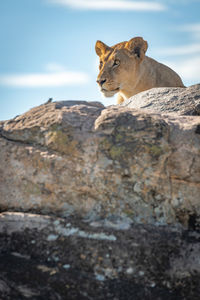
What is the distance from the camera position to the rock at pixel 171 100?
14.9ft

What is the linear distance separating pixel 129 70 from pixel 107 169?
621 centimetres

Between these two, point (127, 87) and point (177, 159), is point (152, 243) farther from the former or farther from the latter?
point (127, 87)

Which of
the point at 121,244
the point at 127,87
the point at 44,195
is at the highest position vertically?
the point at 127,87

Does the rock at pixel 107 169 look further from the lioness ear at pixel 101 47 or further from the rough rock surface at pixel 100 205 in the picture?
the lioness ear at pixel 101 47

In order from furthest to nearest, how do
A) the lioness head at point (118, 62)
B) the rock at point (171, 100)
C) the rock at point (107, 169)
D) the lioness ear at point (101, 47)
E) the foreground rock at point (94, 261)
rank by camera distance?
the lioness ear at point (101, 47) < the lioness head at point (118, 62) < the rock at point (171, 100) < the rock at point (107, 169) < the foreground rock at point (94, 261)

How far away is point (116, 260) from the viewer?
2.62 m

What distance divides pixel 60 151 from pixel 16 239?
2.78ft

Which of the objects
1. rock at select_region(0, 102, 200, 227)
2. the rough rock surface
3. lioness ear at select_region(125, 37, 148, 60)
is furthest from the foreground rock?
lioness ear at select_region(125, 37, 148, 60)

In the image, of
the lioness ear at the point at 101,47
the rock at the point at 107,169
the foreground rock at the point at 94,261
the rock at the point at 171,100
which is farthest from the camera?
the lioness ear at the point at 101,47

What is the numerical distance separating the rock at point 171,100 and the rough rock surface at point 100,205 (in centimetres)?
109

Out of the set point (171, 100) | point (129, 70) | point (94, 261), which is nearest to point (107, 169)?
point (94, 261)

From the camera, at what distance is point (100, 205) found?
3.02 meters

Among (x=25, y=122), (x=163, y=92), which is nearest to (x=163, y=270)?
(x=25, y=122)

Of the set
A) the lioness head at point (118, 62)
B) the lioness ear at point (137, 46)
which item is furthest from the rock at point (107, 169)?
the lioness ear at point (137, 46)
